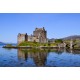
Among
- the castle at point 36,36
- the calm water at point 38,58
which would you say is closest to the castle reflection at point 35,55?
the calm water at point 38,58

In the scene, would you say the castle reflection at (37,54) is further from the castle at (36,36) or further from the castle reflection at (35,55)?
the castle at (36,36)

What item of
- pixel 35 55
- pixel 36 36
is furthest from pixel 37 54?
pixel 36 36

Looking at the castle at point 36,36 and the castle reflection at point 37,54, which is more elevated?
the castle at point 36,36

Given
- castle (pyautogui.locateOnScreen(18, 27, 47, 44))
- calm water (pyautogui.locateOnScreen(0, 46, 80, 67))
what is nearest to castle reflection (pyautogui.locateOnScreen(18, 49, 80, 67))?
calm water (pyautogui.locateOnScreen(0, 46, 80, 67))

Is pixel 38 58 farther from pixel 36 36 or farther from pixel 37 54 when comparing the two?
pixel 36 36
